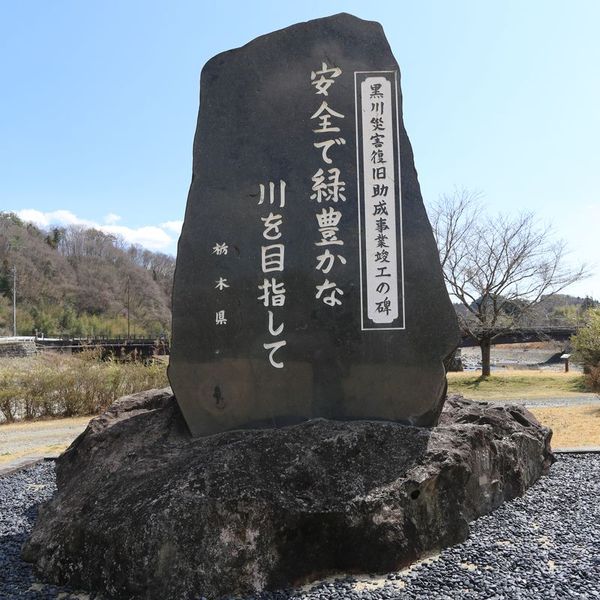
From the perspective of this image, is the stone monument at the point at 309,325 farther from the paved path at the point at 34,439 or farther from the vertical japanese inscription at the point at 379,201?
the paved path at the point at 34,439

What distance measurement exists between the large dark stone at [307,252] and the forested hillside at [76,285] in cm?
4494

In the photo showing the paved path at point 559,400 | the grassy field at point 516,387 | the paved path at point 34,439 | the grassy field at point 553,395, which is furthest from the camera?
the grassy field at point 516,387

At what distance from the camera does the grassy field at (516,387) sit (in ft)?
51.4

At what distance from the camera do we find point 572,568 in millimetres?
2961

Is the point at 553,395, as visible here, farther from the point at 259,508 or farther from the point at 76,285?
the point at 76,285

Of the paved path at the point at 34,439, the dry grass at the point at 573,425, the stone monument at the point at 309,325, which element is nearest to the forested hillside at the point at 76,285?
the paved path at the point at 34,439

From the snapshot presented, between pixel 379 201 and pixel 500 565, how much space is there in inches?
97.4

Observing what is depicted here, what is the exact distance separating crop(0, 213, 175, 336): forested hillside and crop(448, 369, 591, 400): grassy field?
3424 centimetres

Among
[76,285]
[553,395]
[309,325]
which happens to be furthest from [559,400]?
[76,285]

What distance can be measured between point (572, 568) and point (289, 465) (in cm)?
158

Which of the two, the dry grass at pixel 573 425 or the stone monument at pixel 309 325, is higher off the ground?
the stone monument at pixel 309 325

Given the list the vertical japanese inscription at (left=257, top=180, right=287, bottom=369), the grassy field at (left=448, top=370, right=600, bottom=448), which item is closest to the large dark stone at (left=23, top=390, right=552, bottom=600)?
the vertical japanese inscription at (left=257, top=180, right=287, bottom=369)

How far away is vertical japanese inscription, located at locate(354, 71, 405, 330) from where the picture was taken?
404cm

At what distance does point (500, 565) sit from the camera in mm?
3018
